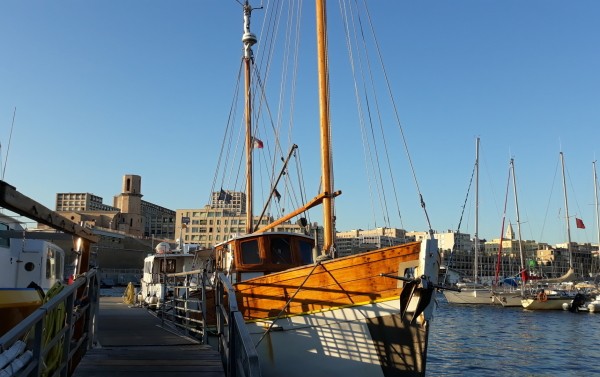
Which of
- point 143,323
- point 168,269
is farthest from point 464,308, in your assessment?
point 143,323

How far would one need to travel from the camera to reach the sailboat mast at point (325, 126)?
12.9 m

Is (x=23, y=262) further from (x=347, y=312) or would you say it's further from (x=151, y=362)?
(x=347, y=312)

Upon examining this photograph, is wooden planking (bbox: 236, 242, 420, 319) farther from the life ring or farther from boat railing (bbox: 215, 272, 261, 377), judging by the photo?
the life ring

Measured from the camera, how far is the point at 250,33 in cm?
2544

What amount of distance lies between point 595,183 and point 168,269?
187 ft

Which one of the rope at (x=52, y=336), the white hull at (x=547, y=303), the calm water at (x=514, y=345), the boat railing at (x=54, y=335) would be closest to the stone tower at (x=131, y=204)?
the white hull at (x=547, y=303)

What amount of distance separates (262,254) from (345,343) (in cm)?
467

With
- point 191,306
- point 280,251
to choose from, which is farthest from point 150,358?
point 191,306

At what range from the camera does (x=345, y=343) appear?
1076cm

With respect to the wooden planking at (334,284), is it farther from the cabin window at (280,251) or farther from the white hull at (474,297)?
the white hull at (474,297)

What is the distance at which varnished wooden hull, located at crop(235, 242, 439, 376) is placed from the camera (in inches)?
407

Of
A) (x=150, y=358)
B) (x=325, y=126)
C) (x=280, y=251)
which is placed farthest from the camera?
(x=280, y=251)

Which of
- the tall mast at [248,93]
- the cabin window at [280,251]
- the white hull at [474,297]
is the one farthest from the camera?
the white hull at [474,297]

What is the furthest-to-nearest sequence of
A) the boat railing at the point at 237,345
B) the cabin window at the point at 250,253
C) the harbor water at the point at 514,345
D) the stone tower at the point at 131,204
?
the stone tower at the point at 131,204, the harbor water at the point at 514,345, the cabin window at the point at 250,253, the boat railing at the point at 237,345
